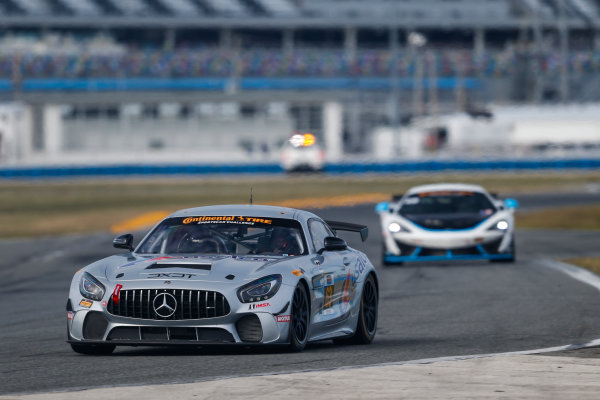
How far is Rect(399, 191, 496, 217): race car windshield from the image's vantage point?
18812 mm

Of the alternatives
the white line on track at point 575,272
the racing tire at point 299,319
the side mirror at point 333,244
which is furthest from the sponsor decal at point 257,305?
the white line on track at point 575,272

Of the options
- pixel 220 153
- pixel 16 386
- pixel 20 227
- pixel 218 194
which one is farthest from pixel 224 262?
pixel 220 153

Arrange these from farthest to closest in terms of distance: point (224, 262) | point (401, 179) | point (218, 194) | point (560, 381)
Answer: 1. point (401, 179)
2. point (218, 194)
3. point (224, 262)
4. point (560, 381)

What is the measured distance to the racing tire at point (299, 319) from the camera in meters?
8.56

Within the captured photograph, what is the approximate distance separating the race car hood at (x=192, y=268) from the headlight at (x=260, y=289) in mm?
74

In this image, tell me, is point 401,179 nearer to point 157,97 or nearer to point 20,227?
point 157,97

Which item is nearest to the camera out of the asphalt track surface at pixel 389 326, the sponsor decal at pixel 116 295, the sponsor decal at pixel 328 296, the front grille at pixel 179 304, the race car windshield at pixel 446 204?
the asphalt track surface at pixel 389 326

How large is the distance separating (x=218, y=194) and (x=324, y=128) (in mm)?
29311

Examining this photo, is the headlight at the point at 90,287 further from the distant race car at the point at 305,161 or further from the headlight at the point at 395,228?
the distant race car at the point at 305,161

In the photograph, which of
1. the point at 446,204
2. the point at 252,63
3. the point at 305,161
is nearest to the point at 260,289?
the point at 446,204

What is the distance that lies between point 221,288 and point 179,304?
311 millimetres

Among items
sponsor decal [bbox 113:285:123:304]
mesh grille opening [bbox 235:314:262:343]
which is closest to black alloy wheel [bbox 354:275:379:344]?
mesh grille opening [bbox 235:314:262:343]

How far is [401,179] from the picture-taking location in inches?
2250

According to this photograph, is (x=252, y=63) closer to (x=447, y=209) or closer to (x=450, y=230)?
(x=447, y=209)
